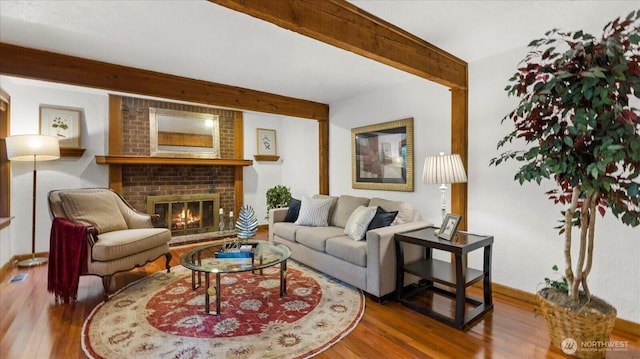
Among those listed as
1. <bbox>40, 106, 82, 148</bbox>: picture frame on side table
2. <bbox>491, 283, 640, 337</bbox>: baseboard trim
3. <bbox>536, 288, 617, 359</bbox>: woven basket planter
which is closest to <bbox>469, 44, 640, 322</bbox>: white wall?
<bbox>491, 283, 640, 337</bbox>: baseboard trim

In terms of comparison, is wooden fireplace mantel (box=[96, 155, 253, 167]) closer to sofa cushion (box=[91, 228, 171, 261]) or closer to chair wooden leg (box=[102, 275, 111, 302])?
sofa cushion (box=[91, 228, 171, 261])

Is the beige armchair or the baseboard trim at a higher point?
the beige armchair

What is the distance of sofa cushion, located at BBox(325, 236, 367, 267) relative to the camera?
2.76 m

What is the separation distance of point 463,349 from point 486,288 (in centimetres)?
74

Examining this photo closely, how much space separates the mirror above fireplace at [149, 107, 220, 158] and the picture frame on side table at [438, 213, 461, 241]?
12.9ft

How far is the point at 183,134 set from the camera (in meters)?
4.90

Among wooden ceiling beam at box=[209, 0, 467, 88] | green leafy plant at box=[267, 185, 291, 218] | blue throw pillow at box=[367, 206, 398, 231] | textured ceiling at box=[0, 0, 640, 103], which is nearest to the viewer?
wooden ceiling beam at box=[209, 0, 467, 88]

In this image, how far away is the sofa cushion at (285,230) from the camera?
12.2 feet

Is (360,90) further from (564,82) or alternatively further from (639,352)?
(639,352)

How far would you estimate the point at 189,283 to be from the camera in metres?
3.11

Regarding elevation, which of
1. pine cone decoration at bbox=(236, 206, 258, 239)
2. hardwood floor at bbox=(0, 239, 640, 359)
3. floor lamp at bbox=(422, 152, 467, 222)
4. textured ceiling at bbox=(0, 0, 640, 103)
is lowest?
hardwood floor at bbox=(0, 239, 640, 359)

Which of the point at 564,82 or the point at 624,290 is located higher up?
the point at 564,82

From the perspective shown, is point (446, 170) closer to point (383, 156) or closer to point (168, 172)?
point (383, 156)

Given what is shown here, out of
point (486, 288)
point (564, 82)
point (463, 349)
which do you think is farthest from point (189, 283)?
point (564, 82)
